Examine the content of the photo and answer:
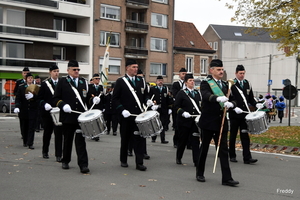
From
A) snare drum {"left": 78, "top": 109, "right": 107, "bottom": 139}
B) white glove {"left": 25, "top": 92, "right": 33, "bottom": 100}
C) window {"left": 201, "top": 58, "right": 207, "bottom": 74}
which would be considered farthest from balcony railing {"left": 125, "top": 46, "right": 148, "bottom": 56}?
snare drum {"left": 78, "top": 109, "right": 107, "bottom": 139}

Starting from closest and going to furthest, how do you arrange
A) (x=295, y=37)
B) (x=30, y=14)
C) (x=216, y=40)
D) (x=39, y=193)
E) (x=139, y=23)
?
(x=39, y=193) < (x=295, y=37) < (x=30, y=14) < (x=139, y=23) < (x=216, y=40)

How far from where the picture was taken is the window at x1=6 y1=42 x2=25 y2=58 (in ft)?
135

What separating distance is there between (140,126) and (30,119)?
478cm

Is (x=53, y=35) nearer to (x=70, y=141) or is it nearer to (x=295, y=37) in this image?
(x=295, y=37)

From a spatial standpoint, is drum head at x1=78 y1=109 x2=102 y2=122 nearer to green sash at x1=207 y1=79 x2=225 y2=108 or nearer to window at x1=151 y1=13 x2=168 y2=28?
green sash at x1=207 y1=79 x2=225 y2=108

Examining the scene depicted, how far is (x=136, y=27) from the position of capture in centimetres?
4841

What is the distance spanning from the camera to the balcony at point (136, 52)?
4803 cm

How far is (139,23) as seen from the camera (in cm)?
4859

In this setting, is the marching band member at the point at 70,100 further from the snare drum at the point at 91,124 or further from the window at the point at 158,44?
the window at the point at 158,44

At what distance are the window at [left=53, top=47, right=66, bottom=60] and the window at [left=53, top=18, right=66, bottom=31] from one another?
197 cm

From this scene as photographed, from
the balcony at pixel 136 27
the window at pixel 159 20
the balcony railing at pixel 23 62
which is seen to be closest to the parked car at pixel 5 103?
the balcony railing at pixel 23 62

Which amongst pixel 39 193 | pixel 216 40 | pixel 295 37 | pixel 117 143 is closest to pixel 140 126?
pixel 39 193

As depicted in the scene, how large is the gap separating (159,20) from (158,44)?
2.69 metres

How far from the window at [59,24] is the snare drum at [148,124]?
37.1 meters
